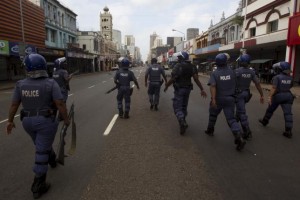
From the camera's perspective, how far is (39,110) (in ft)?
13.2

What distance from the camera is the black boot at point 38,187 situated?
3.86m

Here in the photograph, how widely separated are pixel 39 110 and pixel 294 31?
814 inches

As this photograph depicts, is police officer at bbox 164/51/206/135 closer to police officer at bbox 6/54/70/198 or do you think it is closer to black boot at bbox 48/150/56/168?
black boot at bbox 48/150/56/168

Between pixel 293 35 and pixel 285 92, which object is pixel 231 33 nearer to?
pixel 293 35

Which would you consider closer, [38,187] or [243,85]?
[38,187]

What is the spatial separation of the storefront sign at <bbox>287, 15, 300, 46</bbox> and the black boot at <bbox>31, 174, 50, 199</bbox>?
2021 centimetres

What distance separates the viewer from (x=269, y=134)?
723 cm

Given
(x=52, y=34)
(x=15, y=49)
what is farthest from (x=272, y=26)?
(x=52, y=34)

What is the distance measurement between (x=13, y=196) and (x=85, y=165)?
1.35m

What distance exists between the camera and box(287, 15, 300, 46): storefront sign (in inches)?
784

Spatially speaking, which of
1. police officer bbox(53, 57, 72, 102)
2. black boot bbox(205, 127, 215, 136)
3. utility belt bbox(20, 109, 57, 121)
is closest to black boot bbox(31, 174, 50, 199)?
utility belt bbox(20, 109, 57, 121)

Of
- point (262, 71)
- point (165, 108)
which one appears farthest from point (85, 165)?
point (262, 71)

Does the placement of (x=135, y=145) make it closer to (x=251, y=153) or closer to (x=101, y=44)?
(x=251, y=153)

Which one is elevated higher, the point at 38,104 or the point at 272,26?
the point at 272,26
